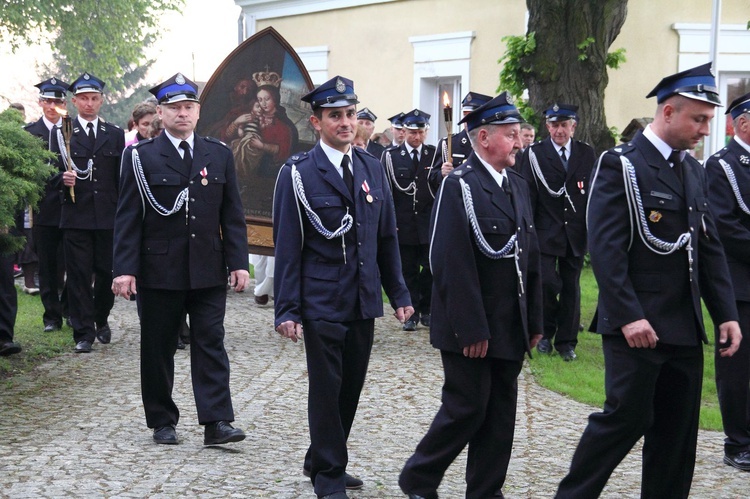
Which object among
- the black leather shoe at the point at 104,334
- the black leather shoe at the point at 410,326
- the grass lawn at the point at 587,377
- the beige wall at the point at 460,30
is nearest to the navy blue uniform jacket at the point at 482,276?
the grass lawn at the point at 587,377

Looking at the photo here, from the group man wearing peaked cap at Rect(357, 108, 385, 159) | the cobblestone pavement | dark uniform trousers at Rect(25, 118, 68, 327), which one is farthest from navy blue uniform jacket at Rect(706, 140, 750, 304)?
man wearing peaked cap at Rect(357, 108, 385, 159)

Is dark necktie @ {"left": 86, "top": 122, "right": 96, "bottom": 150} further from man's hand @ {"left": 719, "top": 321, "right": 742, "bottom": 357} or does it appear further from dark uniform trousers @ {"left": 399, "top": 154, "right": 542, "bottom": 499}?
man's hand @ {"left": 719, "top": 321, "right": 742, "bottom": 357}

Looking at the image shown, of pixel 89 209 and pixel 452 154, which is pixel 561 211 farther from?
pixel 89 209

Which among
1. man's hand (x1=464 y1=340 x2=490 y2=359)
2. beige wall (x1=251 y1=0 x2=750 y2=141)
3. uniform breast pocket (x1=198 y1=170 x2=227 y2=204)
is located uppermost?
beige wall (x1=251 y1=0 x2=750 y2=141)

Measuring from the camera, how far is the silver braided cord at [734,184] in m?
7.21

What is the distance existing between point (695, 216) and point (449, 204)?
116 centimetres

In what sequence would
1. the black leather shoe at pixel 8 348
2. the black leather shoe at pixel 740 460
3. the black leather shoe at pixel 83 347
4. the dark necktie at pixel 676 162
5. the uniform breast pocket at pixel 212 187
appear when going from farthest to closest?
the black leather shoe at pixel 83 347 → the black leather shoe at pixel 8 348 → the uniform breast pocket at pixel 212 187 → the black leather shoe at pixel 740 460 → the dark necktie at pixel 676 162

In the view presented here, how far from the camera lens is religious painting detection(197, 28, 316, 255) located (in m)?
12.2

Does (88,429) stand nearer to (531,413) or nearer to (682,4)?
(531,413)

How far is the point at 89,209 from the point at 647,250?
6.83m

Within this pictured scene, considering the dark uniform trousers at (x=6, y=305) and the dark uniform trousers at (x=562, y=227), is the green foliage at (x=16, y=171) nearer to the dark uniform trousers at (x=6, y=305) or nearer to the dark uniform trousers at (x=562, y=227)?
the dark uniform trousers at (x=6, y=305)

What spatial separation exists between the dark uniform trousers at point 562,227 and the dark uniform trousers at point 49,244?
445 centimetres

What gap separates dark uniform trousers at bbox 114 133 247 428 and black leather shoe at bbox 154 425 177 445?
0.04 meters

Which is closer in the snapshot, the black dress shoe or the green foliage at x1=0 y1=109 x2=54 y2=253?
the black dress shoe
